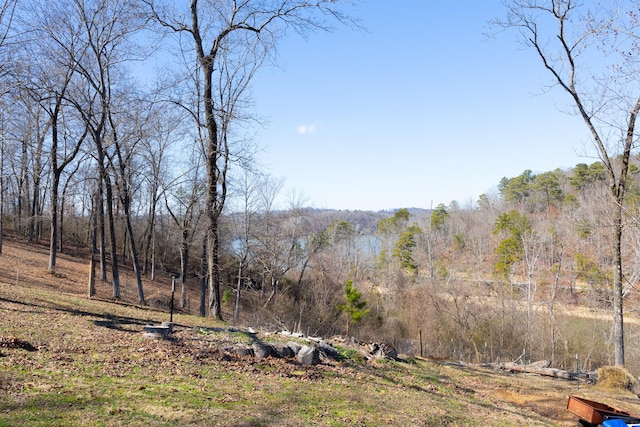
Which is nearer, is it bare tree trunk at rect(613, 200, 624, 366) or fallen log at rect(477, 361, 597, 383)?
bare tree trunk at rect(613, 200, 624, 366)

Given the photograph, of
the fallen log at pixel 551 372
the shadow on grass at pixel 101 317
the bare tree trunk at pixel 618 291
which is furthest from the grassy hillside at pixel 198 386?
the fallen log at pixel 551 372

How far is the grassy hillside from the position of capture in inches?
184

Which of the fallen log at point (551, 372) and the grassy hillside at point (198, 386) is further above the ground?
the grassy hillside at point (198, 386)

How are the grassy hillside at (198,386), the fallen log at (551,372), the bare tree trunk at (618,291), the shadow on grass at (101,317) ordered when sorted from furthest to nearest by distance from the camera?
the fallen log at (551,372)
the bare tree trunk at (618,291)
the shadow on grass at (101,317)
the grassy hillside at (198,386)

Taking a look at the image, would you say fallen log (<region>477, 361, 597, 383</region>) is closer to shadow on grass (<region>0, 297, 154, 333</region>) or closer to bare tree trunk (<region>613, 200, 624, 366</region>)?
bare tree trunk (<region>613, 200, 624, 366</region>)

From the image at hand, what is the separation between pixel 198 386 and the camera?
576 centimetres

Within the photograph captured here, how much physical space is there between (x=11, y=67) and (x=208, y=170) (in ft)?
16.7

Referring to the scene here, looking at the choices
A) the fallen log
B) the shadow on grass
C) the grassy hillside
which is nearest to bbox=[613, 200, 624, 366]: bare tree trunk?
the fallen log

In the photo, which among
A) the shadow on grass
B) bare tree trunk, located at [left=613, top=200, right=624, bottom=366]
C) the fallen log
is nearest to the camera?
the shadow on grass

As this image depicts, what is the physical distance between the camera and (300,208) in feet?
104

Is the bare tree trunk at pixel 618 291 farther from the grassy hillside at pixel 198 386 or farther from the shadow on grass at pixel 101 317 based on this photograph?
the shadow on grass at pixel 101 317

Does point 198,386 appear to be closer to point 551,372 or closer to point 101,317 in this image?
point 101,317

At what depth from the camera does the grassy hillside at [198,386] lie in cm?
467

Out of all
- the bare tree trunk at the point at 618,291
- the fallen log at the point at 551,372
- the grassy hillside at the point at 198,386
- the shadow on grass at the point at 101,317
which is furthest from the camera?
the fallen log at the point at 551,372
